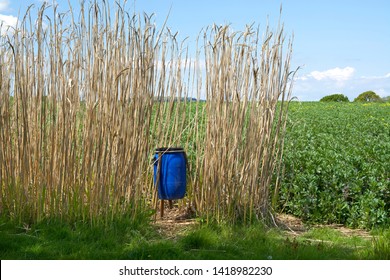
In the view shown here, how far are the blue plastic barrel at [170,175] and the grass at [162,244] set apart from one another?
0.32m

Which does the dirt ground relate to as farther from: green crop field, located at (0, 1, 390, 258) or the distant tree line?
the distant tree line

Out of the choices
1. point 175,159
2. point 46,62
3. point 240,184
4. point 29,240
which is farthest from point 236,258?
point 46,62

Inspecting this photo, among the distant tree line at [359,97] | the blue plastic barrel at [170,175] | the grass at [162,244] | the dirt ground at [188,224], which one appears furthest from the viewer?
the distant tree line at [359,97]

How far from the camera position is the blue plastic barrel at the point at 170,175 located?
4.02 metres

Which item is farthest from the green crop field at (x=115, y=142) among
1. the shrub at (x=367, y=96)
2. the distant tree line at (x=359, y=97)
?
the shrub at (x=367, y=96)

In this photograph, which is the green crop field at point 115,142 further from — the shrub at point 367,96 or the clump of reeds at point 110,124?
the shrub at point 367,96

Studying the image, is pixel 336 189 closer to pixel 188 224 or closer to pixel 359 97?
pixel 188 224

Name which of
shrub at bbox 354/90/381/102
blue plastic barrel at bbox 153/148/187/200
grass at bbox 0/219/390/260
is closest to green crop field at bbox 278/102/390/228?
grass at bbox 0/219/390/260

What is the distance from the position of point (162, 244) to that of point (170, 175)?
0.81 m

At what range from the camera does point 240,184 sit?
386 cm

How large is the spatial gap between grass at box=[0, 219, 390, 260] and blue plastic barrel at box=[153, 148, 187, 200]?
323 mm

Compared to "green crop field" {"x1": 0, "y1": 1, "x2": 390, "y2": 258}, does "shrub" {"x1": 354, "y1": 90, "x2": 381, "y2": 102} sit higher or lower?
higher

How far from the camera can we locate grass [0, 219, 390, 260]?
329 centimetres

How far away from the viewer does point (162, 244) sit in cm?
331
